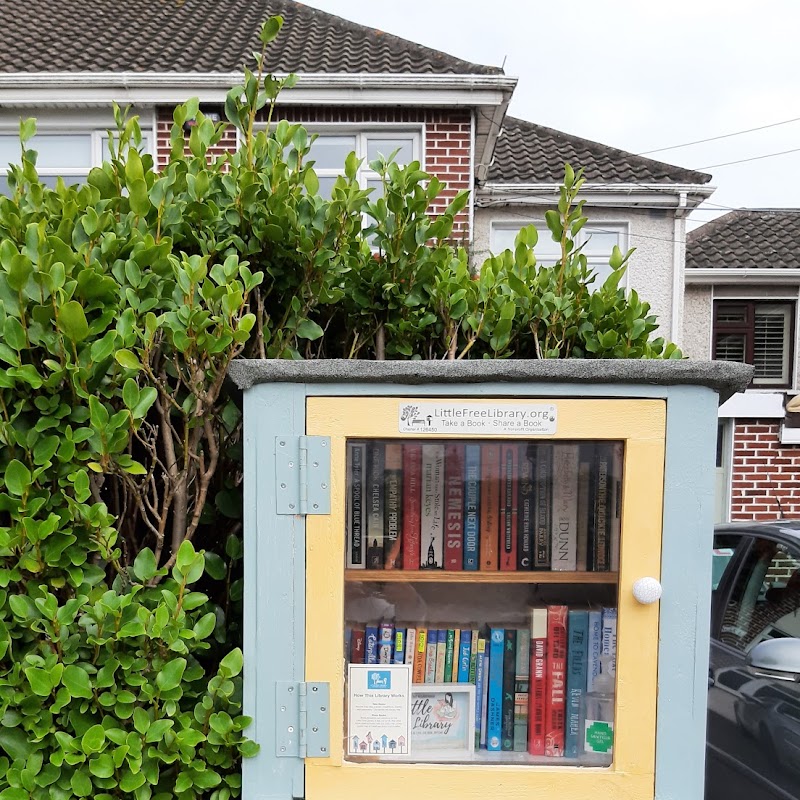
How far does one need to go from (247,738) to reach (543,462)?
0.92m

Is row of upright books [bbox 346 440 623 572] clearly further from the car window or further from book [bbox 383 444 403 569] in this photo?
the car window

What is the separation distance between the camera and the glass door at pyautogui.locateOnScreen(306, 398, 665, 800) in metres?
1.54

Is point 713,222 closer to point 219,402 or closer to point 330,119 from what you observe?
point 330,119

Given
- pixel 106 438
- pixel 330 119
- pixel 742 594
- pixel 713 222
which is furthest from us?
pixel 713 222

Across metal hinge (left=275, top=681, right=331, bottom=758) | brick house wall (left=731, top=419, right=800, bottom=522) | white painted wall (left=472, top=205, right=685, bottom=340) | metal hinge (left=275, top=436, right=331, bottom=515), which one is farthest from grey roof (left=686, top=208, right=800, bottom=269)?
metal hinge (left=275, top=681, right=331, bottom=758)

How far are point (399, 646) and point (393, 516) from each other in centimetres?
Answer: 33

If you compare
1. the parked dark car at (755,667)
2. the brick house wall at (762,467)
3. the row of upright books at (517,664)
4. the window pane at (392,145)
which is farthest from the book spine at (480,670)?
the brick house wall at (762,467)

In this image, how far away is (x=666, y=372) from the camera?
1505 millimetres

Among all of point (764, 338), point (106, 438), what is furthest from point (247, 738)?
point (764, 338)

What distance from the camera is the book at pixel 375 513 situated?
5.41 feet

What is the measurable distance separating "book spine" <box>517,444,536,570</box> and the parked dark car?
1208mm

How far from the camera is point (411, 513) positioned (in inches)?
67.7

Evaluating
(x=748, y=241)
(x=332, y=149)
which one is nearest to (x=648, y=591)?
(x=332, y=149)

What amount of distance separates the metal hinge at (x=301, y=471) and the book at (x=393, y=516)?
190 mm
